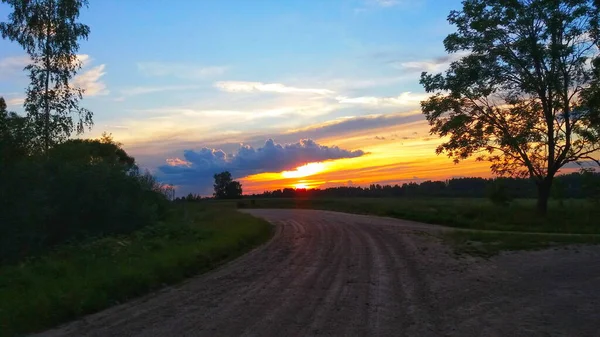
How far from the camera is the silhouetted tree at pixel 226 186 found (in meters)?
106

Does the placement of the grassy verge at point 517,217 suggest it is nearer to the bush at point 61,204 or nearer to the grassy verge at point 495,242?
the grassy verge at point 495,242

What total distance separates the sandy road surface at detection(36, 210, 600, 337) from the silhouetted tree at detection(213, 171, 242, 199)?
295 feet

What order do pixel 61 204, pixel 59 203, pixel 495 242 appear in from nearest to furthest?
pixel 59 203 → pixel 61 204 → pixel 495 242

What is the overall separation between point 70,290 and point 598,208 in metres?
33.3

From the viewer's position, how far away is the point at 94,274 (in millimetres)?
11867

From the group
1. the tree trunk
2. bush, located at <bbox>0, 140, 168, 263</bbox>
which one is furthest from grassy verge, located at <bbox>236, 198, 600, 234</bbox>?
bush, located at <bbox>0, 140, 168, 263</bbox>

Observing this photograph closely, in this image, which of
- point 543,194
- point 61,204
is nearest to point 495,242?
point 61,204

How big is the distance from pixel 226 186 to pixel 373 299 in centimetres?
9749

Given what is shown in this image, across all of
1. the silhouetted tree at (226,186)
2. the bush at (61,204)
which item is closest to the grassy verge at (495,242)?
the bush at (61,204)

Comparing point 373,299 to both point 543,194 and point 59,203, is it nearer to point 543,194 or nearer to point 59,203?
point 59,203

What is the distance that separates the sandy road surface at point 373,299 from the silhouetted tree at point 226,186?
295 ft

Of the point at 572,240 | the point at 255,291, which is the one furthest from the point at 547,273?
the point at 572,240

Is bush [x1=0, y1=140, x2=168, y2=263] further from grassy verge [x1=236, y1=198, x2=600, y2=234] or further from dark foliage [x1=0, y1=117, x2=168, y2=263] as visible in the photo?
grassy verge [x1=236, y1=198, x2=600, y2=234]

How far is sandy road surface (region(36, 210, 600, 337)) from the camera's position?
7969 mm
